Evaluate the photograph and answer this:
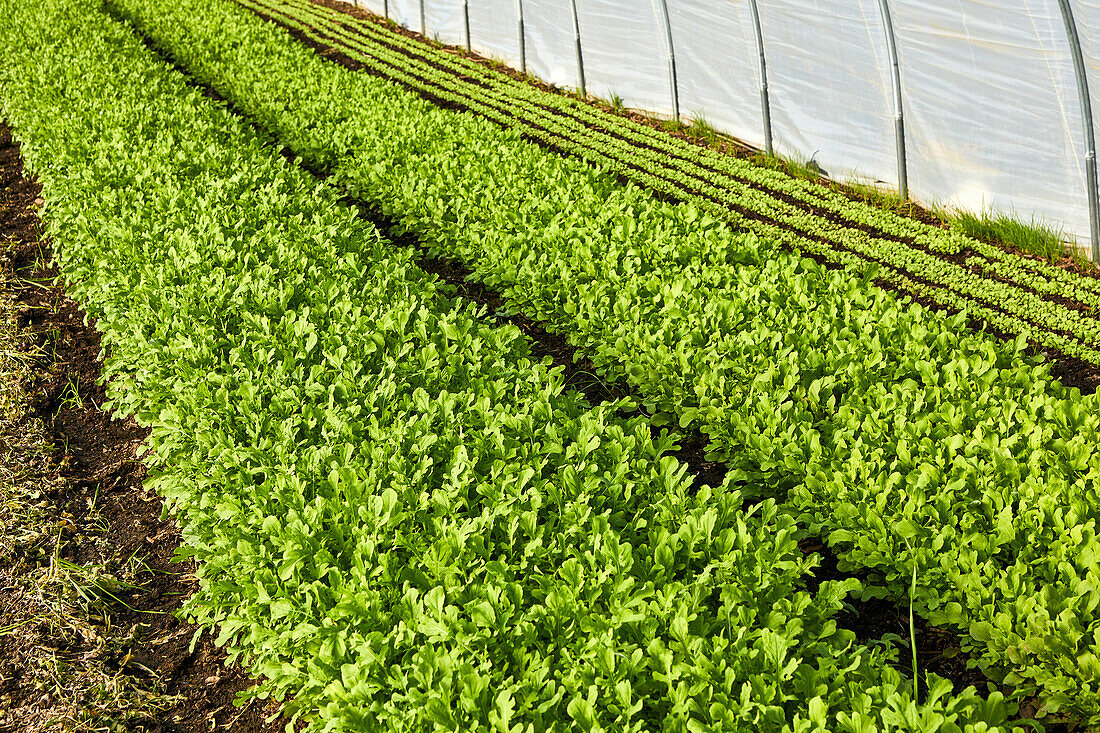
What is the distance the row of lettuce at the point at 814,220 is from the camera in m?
6.27

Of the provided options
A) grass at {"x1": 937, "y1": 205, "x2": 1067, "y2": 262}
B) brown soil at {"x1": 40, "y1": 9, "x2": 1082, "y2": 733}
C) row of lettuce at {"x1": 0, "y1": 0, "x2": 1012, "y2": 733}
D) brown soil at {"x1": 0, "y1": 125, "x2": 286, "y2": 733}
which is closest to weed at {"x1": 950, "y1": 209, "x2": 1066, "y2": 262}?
grass at {"x1": 937, "y1": 205, "x2": 1067, "y2": 262}

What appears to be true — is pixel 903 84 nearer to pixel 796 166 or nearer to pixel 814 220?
pixel 796 166

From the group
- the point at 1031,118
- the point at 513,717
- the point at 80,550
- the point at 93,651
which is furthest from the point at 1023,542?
the point at 1031,118

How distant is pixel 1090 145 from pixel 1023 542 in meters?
4.85

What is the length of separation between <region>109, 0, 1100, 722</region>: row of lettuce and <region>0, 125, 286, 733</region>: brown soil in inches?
102

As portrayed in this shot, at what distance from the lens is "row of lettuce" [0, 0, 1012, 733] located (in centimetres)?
252

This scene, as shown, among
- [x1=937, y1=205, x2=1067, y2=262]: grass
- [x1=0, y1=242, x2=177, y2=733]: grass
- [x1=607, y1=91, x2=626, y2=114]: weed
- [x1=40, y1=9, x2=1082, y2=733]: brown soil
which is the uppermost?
[x1=937, y1=205, x2=1067, y2=262]: grass

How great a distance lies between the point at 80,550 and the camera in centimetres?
453

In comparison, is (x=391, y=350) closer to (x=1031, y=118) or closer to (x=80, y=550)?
(x=80, y=550)

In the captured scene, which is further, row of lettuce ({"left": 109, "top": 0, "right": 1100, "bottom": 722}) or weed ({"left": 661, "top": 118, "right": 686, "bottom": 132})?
weed ({"left": 661, "top": 118, "right": 686, "bottom": 132})

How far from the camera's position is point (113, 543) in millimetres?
4570

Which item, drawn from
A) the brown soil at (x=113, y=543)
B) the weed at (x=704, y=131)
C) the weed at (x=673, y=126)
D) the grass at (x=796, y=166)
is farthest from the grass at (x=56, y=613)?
the weed at (x=673, y=126)

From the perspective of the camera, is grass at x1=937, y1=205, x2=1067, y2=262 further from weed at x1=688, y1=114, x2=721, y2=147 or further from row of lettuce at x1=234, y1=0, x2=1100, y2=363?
weed at x1=688, y1=114, x2=721, y2=147

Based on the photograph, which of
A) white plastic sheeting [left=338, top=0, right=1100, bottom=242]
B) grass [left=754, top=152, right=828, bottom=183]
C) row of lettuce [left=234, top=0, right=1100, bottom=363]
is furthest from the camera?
grass [left=754, top=152, right=828, bottom=183]
